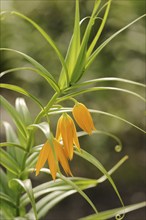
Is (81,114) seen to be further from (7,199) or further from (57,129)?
(7,199)

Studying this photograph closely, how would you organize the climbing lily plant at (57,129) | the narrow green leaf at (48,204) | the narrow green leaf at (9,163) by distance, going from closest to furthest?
the climbing lily plant at (57,129) → the narrow green leaf at (9,163) → the narrow green leaf at (48,204)

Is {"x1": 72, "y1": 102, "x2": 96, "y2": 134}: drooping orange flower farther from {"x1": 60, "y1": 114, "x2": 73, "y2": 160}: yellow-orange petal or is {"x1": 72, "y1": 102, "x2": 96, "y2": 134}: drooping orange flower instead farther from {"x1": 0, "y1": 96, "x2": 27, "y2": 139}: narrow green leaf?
{"x1": 0, "y1": 96, "x2": 27, "y2": 139}: narrow green leaf

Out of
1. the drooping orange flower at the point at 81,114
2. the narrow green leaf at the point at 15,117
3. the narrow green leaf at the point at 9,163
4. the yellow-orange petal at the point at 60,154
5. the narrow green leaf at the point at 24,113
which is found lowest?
the yellow-orange petal at the point at 60,154

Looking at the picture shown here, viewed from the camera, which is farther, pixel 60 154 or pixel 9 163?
pixel 9 163

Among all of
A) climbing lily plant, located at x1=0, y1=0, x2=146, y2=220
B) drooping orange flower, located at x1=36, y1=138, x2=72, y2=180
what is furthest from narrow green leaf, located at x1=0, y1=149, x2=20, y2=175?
drooping orange flower, located at x1=36, y1=138, x2=72, y2=180

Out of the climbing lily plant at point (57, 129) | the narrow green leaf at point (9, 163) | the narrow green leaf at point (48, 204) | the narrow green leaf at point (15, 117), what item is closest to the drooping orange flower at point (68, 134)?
Answer: the climbing lily plant at point (57, 129)

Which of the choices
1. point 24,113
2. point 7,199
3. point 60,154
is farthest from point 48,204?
point 60,154

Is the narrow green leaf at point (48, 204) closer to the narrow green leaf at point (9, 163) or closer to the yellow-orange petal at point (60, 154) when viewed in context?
the narrow green leaf at point (9, 163)

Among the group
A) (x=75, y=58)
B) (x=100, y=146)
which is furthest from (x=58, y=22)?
A: (x=75, y=58)
